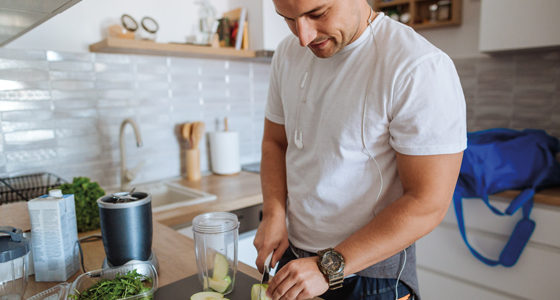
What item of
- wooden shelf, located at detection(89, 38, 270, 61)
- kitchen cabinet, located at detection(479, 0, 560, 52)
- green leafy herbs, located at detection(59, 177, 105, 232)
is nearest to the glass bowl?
green leafy herbs, located at detection(59, 177, 105, 232)

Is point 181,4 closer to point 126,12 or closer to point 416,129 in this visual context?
point 126,12

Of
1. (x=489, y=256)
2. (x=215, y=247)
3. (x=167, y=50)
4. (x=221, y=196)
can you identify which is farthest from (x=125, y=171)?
(x=489, y=256)

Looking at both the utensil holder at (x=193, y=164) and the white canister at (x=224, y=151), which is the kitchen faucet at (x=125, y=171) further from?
the white canister at (x=224, y=151)

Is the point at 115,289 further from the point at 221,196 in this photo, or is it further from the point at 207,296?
the point at 221,196

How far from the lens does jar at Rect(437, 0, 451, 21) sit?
2.40 metres

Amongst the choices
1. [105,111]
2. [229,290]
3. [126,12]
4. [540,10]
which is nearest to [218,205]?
[105,111]

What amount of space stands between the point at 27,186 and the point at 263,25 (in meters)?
1.39

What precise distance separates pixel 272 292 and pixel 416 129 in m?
0.42

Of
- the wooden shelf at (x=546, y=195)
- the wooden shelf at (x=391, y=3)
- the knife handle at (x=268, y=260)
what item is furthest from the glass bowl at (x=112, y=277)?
the wooden shelf at (x=391, y=3)

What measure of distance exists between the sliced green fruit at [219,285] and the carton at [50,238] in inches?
14.4

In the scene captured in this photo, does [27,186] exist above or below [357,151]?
below

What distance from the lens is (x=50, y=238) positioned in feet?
2.93

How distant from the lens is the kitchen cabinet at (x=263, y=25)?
85.1 inches

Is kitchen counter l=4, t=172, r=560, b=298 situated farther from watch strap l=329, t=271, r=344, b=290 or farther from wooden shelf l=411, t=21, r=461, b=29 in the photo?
wooden shelf l=411, t=21, r=461, b=29
